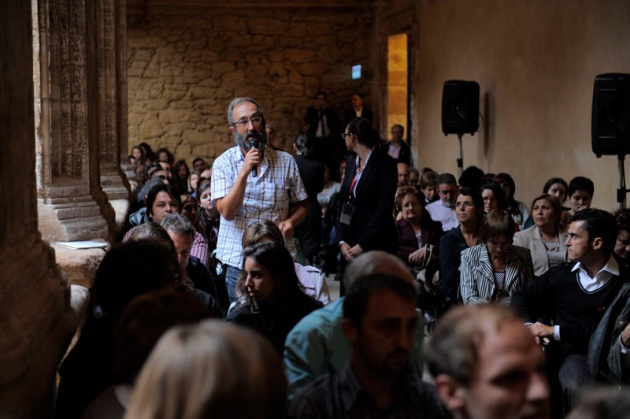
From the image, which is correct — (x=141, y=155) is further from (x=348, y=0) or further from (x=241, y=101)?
(x=241, y=101)

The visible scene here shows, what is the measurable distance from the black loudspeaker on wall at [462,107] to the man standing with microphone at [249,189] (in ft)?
22.9

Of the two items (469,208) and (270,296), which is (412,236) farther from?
(270,296)

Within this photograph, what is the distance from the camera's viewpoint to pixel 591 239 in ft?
14.0

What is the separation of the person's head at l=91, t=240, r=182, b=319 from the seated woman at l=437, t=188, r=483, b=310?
302 centimetres

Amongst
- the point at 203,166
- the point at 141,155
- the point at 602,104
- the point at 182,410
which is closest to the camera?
the point at 182,410

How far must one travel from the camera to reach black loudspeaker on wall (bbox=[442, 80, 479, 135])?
1143cm

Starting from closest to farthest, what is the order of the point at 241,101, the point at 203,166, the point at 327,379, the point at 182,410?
the point at 182,410, the point at 327,379, the point at 241,101, the point at 203,166

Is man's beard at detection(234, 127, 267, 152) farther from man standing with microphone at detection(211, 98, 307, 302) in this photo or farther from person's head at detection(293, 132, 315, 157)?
person's head at detection(293, 132, 315, 157)

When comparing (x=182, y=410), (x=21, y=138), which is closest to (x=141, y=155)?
(x=21, y=138)

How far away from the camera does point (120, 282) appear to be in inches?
102

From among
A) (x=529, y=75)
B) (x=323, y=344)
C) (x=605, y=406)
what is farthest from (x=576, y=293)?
(x=529, y=75)

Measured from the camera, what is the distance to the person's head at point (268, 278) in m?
3.43

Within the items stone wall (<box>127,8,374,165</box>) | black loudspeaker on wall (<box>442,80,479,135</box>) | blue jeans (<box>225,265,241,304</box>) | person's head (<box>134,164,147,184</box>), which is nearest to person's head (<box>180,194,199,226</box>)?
blue jeans (<box>225,265,241,304</box>)

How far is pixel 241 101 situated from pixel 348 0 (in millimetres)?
12590
